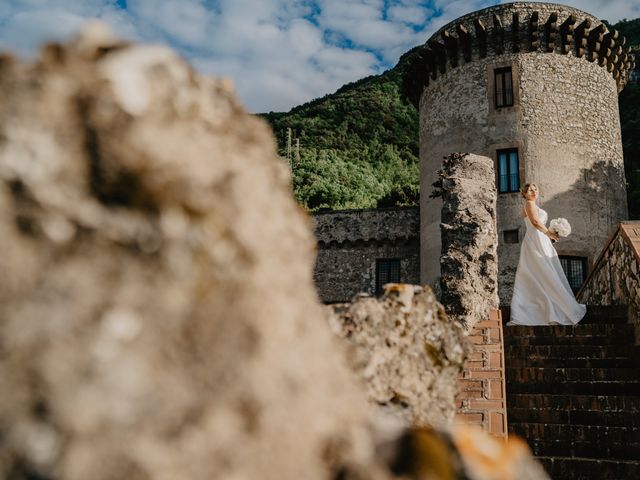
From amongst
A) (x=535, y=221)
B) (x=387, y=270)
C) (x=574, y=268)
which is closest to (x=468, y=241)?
(x=535, y=221)

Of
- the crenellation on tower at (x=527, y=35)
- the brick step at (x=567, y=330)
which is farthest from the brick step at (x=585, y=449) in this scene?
the crenellation on tower at (x=527, y=35)

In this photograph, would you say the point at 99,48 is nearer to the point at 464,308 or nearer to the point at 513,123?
the point at 464,308

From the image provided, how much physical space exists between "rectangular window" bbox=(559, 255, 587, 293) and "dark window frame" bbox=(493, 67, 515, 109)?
17.5 feet

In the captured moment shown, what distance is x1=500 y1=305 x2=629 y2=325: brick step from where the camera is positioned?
7926 millimetres

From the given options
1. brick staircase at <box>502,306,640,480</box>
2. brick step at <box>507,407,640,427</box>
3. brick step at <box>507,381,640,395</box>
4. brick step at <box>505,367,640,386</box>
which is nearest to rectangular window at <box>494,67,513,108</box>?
brick staircase at <box>502,306,640,480</box>

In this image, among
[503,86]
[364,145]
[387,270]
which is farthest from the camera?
[364,145]

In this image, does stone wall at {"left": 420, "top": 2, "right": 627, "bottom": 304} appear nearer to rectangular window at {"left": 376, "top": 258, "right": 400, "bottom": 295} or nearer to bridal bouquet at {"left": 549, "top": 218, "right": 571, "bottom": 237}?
rectangular window at {"left": 376, "top": 258, "right": 400, "bottom": 295}

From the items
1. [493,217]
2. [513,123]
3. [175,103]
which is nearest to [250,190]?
[175,103]

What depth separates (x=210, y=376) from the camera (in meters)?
1.00

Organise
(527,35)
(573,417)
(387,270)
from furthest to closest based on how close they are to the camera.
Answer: (387,270) < (527,35) < (573,417)

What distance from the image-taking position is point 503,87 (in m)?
19.3

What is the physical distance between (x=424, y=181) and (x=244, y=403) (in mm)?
20212

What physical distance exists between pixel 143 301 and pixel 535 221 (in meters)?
9.31

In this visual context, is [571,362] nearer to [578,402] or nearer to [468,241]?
[578,402]
